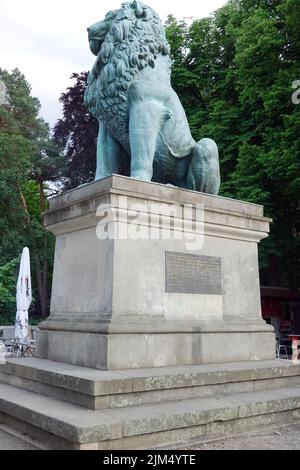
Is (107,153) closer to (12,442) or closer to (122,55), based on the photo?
(122,55)

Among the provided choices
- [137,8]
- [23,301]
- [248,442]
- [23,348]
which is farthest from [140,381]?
[23,301]

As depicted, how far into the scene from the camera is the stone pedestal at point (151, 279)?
5.27m

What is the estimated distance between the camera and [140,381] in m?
4.54

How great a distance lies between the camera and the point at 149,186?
5621 millimetres

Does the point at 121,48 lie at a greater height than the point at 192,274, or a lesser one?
greater

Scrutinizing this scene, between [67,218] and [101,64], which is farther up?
[101,64]

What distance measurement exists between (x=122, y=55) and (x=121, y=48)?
96mm

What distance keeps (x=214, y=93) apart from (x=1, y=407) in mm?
18113

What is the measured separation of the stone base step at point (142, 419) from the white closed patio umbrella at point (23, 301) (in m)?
8.34

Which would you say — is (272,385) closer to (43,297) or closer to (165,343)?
(165,343)

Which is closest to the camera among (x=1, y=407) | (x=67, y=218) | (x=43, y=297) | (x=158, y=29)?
(x=1, y=407)

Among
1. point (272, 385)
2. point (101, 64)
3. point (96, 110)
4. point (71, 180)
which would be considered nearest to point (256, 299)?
point (272, 385)

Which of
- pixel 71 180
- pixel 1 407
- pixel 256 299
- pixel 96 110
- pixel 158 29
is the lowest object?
pixel 1 407

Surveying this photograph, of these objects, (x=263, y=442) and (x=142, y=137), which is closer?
(x=263, y=442)
